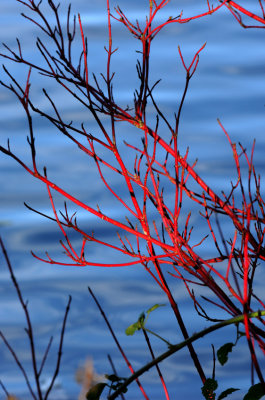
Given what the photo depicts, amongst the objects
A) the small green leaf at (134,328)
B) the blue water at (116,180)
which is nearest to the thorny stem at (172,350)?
the small green leaf at (134,328)

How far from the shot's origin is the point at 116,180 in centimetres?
436

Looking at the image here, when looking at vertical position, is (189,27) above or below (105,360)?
above

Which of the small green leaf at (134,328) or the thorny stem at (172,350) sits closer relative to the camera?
the thorny stem at (172,350)

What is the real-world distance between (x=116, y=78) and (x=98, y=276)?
7.71 ft

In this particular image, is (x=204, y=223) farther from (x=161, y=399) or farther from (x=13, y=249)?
(x=161, y=399)

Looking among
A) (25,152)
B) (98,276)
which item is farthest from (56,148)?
(98,276)

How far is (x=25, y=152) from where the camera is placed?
4.65 m

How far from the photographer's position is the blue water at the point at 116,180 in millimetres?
3012

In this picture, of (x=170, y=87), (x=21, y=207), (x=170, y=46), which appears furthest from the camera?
(x=170, y=46)

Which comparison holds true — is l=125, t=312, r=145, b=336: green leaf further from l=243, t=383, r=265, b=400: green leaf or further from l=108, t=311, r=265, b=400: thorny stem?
l=243, t=383, r=265, b=400: green leaf

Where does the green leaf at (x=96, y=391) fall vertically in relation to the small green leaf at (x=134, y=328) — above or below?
below

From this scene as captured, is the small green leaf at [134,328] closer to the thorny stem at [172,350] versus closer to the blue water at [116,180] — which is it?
the thorny stem at [172,350]

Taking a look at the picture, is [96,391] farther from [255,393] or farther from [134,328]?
[255,393]

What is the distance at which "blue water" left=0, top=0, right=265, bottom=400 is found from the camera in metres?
3.01
